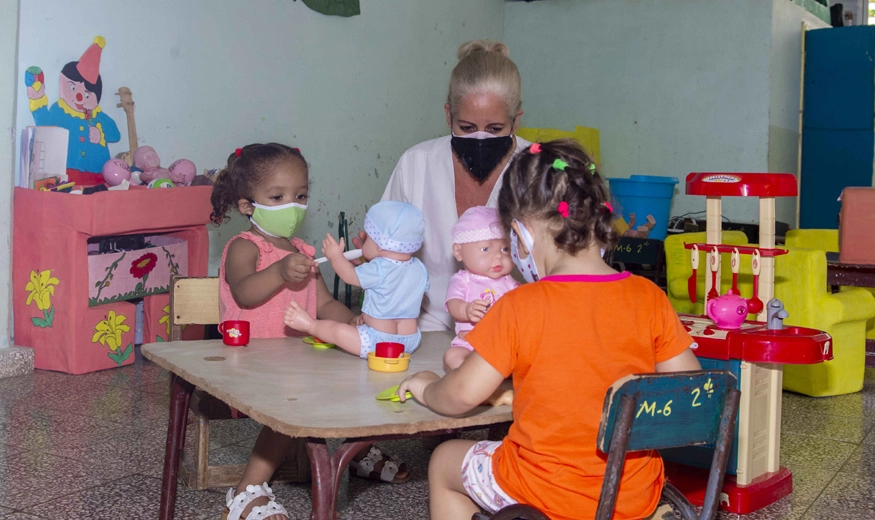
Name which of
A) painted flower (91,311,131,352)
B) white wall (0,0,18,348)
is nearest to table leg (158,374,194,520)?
painted flower (91,311,131,352)

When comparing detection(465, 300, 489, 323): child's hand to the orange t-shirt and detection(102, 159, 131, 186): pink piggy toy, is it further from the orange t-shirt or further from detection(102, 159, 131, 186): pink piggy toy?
A: detection(102, 159, 131, 186): pink piggy toy

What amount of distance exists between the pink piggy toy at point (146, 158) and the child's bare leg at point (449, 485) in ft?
11.9

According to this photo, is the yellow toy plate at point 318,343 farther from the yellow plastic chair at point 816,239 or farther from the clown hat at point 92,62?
the yellow plastic chair at point 816,239

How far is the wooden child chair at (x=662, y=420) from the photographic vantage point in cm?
156

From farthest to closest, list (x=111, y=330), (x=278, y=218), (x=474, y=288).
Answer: (x=111, y=330), (x=278, y=218), (x=474, y=288)

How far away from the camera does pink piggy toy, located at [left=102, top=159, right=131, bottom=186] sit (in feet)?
15.9

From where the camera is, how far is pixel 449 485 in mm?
1935

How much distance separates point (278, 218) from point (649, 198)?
5355 mm

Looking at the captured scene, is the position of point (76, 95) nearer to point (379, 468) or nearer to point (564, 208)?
point (379, 468)

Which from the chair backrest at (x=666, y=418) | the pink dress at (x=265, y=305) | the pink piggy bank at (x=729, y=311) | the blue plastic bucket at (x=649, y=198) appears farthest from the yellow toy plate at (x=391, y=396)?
the blue plastic bucket at (x=649, y=198)

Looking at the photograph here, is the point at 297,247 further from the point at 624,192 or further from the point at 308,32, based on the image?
the point at 624,192

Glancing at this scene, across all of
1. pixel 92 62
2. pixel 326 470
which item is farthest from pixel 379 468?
pixel 92 62

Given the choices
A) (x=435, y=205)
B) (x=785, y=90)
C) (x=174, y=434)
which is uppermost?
(x=785, y=90)

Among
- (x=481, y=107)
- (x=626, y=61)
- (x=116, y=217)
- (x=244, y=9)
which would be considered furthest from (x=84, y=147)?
(x=626, y=61)
